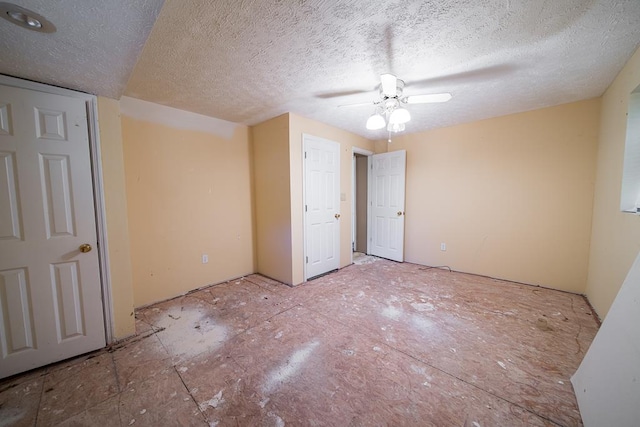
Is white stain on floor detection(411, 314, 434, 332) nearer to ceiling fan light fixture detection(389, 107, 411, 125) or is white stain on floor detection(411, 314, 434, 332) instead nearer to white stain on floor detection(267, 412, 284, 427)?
white stain on floor detection(267, 412, 284, 427)

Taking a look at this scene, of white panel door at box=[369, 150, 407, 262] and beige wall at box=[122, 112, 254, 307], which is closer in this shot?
beige wall at box=[122, 112, 254, 307]

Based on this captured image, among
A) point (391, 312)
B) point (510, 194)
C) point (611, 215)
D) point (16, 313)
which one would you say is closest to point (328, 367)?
point (391, 312)

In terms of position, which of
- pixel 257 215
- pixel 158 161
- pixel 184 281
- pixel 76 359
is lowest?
pixel 76 359

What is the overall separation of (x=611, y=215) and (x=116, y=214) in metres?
4.57

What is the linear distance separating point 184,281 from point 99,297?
106cm

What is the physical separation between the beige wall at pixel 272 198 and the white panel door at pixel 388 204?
2.13 m

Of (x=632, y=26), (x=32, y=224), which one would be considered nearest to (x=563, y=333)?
(x=632, y=26)

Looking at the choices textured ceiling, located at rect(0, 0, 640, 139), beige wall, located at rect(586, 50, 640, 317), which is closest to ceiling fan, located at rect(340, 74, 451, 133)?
textured ceiling, located at rect(0, 0, 640, 139)

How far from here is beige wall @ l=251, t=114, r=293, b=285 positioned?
10.00 feet

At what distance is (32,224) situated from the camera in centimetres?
158

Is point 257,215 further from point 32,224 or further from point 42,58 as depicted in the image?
point 42,58

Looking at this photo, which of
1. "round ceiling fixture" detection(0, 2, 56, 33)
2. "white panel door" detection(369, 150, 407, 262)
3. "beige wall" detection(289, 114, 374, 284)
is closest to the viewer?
"round ceiling fixture" detection(0, 2, 56, 33)

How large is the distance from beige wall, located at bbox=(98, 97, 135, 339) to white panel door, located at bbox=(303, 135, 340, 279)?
6.45 ft

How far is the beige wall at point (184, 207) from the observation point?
8.27 feet
